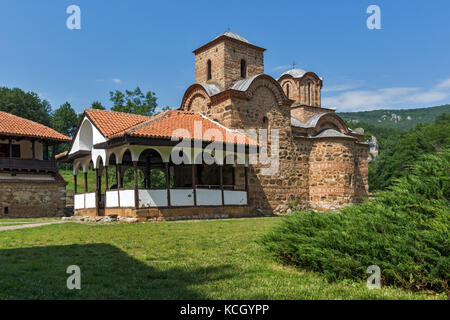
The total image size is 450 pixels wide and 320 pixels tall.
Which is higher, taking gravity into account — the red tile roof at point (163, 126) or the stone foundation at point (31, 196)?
the red tile roof at point (163, 126)

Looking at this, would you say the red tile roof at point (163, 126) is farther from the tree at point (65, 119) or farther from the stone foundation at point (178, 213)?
the tree at point (65, 119)

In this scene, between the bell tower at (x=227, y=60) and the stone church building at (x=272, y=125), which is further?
the bell tower at (x=227, y=60)

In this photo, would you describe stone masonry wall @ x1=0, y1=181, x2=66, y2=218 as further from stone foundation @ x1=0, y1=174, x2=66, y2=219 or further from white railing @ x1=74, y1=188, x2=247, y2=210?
white railing @ x1=74, y1=188, x2=247, y2=210

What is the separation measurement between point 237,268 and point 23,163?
19.5 meters

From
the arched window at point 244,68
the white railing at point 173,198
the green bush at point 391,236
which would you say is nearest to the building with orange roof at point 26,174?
the white railing at point 173,198

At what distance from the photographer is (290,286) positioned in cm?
420

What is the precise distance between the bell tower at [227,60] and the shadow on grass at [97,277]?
14.6m

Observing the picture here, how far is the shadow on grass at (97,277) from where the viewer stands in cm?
389

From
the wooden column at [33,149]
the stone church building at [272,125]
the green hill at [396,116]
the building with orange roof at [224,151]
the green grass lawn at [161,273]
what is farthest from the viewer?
the green hill at [396,116]

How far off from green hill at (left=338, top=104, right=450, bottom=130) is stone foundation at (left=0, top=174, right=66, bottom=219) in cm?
9861

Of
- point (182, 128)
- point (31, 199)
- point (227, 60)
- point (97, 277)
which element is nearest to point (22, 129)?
point (31, 199)

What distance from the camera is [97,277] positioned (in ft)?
15.3

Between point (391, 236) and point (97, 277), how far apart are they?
136 inches

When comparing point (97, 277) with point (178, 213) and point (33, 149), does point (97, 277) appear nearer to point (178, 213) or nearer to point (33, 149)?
point (178, 213)
